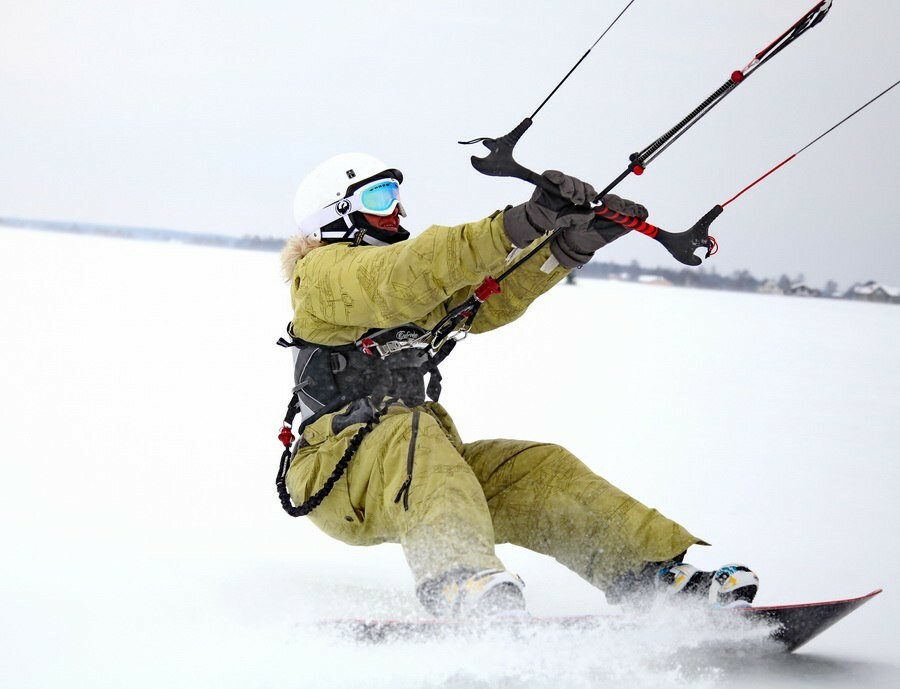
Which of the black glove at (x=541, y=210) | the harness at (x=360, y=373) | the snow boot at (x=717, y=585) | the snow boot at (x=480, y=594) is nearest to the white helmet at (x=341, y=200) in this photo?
the harness at (x=360, y=373)

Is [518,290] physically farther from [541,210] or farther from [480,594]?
[480,594]

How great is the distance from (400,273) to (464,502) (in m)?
0.69

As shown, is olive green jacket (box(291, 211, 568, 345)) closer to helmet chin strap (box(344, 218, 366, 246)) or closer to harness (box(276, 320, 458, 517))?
harness (box(276, 320, 458, 517))

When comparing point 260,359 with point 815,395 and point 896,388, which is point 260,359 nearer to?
point 815,395

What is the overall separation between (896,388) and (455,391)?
4.76m

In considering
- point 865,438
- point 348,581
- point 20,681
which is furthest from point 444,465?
point 865,438

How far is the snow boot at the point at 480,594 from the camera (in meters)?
2.49

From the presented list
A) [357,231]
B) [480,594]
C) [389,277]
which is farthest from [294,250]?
[480,594]

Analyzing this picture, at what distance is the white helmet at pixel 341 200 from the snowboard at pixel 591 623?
1340mm

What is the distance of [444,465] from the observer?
114 inches

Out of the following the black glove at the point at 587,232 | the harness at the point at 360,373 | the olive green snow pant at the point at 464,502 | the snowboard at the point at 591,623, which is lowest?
the snowboard at the point at 591,623

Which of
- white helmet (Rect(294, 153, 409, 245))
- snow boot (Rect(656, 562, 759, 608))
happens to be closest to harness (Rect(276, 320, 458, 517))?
white helmet (Rect(294, 153, 409, 245))

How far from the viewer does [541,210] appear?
262 cm

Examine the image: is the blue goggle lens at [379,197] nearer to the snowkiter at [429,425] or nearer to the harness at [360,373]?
the snowkiter at [429,425]
